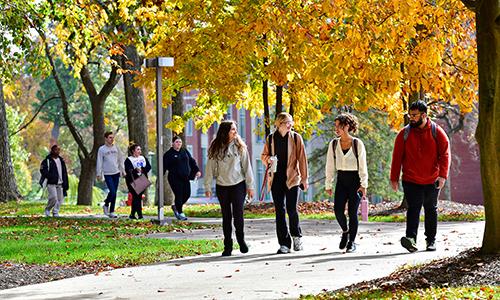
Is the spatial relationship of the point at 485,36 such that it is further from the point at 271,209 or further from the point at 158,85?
the point at 271,209

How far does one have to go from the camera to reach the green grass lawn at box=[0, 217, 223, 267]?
16.0 meters

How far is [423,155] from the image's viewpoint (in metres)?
15.7

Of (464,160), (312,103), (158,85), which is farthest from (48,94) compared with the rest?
(158,85)

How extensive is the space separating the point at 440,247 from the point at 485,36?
14.3 ft

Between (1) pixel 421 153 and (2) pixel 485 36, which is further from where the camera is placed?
(1) pixel 421 153

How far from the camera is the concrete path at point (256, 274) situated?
11.9 metres

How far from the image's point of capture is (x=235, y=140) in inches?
635

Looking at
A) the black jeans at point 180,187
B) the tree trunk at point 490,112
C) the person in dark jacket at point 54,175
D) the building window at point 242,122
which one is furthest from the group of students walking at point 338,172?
the building window at point 242,122

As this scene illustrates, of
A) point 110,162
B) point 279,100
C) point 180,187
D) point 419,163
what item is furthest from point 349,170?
point 279,100

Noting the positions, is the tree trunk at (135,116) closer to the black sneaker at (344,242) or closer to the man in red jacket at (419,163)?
the black sneaker at (344,242)

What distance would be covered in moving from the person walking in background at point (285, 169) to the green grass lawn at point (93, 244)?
1.30 metres

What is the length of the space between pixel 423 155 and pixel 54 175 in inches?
513

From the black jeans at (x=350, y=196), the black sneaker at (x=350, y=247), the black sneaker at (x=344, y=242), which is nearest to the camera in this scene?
the black jeans at (x=350, y=196)

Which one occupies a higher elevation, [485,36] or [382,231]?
[485,36]
